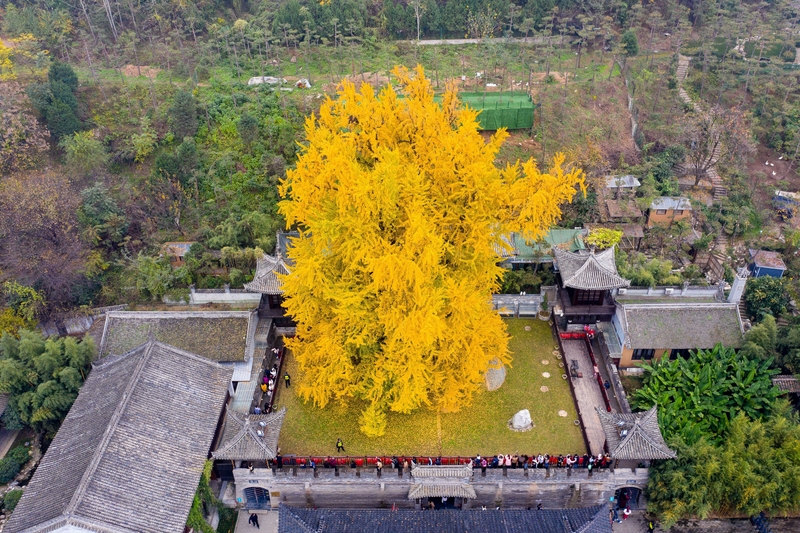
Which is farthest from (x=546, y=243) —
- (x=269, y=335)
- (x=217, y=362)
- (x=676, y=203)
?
(x=217, y=362)

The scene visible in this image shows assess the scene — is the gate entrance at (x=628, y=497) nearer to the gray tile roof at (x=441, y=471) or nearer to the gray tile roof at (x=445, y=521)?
the gray tile roof at (x=445, y=521)

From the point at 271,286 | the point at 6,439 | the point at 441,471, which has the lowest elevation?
the point at 6,439

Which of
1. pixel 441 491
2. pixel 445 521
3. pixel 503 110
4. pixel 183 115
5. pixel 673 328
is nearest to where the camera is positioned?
pixel 445 521

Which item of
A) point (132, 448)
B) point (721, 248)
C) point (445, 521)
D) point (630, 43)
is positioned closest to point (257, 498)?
point (132, 448)

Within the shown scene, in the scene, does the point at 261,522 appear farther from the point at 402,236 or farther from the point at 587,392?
the point at 587,392

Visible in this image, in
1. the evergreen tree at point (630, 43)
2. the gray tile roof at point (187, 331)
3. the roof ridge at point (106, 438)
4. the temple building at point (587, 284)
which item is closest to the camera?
the roof ridge at point (106, 438)

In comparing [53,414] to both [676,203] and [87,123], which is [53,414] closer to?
[87,123]

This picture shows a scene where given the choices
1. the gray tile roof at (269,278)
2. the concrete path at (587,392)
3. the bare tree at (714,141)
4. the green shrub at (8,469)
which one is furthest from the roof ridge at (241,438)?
the bare tree at (714,141)
